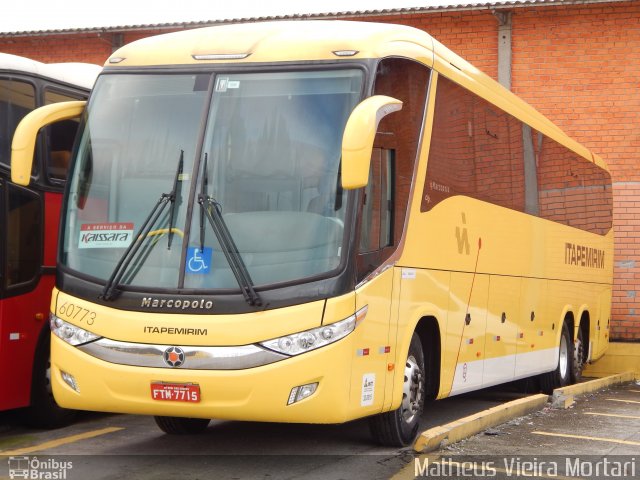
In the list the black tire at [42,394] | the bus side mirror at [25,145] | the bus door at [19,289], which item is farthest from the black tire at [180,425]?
the bus side mirror at [25,145]

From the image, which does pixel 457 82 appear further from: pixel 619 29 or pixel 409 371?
pixel 619 29

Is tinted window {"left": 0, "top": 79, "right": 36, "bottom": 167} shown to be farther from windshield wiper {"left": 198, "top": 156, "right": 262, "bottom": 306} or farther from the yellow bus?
windshield wiper {"left": 198, "top": 156, "right": 262, "bottom": 306}

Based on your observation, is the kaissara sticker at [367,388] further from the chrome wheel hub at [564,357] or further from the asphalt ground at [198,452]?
the chrome wheel hub at [564,357]

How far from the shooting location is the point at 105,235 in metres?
7.62

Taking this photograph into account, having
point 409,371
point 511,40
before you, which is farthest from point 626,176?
→ point 409,371

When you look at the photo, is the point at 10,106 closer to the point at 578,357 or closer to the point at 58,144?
the point at 58,144

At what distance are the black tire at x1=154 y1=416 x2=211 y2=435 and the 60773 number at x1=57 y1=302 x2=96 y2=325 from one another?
5.58 feet

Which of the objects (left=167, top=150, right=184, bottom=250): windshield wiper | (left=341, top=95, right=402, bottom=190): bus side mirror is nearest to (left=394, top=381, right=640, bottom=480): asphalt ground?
(left=341, top=95, right=402, bottom=190): bus side mirror

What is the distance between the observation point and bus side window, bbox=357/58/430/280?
7.68 meters

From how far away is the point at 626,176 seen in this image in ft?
55.9

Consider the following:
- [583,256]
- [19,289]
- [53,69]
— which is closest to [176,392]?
[19,289]

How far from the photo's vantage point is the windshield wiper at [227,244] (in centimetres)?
710

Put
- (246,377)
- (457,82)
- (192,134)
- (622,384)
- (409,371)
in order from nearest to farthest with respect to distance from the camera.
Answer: (246,377) < (192,134) < (409,371) < (457,82) < (622,384)

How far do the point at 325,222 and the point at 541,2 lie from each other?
10.8m
